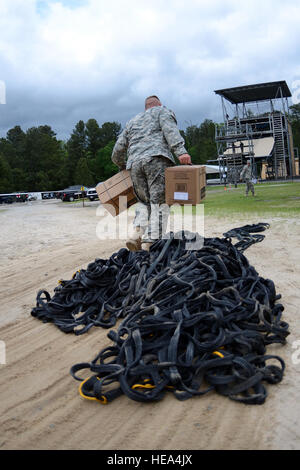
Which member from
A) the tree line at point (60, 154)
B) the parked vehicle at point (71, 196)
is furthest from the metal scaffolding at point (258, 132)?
the tree line at point (60, 154)

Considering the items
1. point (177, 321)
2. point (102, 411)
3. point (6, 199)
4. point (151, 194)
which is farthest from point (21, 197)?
point (102, 411)

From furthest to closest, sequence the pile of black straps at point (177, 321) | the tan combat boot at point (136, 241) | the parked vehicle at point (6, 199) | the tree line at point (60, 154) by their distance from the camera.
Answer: the tree line at point (60, 154) < the parked vehicle at point (6, 199) < the tan combat boot at point (136, 241) < the pile of black straps at point (177, 321)

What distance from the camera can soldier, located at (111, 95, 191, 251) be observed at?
4664 mm

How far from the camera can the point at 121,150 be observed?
534 cm

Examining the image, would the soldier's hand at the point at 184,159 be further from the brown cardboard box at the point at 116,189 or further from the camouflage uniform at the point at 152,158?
the brown cardboard box at the point at 116,189

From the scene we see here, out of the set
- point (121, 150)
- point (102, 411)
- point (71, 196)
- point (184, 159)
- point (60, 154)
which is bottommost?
point (102, 411)

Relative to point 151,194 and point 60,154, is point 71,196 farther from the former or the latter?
point 60,154

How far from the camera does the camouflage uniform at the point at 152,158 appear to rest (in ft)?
15.3

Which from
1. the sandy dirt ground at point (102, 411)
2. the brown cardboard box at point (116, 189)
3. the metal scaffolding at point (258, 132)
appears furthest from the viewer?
the metal scaffolding at point (258, 132)

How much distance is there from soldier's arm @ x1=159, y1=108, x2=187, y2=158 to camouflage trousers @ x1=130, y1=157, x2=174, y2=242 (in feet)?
0.77

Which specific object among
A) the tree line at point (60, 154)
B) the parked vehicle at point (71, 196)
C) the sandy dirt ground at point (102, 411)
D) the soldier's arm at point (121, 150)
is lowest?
the sandy dirt ground at point (102, 411)

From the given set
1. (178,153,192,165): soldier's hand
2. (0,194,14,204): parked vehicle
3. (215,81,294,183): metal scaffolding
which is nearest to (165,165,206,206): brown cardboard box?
(178,153,192,165): soldier's hand

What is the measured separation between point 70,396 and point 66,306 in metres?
1.41

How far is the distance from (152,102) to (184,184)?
1520 millimetres
